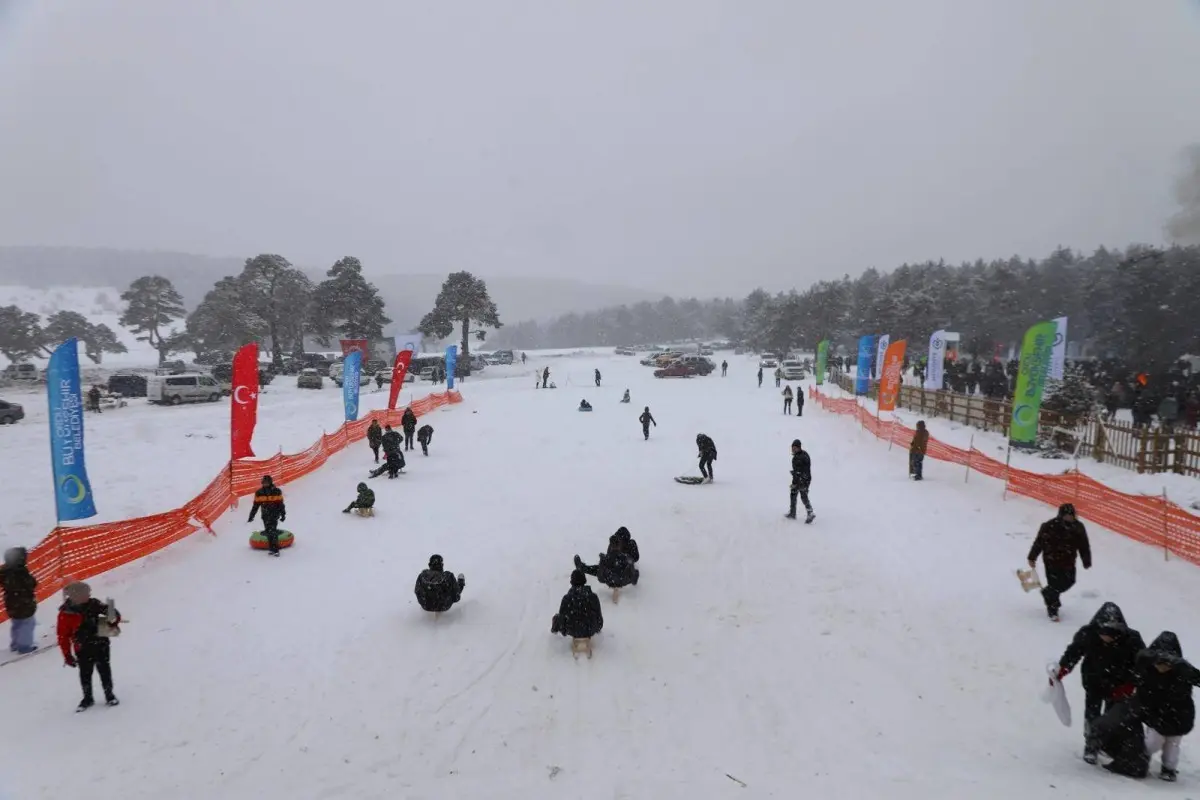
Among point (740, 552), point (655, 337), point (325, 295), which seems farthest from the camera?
point (655, 337)

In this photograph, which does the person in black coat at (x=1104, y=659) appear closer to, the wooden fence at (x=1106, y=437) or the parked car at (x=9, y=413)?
the wooden fence at (x=1106, y=437)

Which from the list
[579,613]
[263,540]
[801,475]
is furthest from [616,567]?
[263,540]

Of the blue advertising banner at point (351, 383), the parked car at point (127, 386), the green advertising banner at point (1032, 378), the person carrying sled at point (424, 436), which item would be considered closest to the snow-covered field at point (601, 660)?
the green advertising banner at point (1032, 378)

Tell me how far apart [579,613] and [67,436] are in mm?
8484

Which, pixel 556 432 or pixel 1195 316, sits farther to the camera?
pixel 1195 316

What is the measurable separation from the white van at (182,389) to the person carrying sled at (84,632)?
33732 millimetres

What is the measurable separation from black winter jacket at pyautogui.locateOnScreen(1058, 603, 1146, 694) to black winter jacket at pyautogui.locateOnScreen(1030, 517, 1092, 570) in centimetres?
274

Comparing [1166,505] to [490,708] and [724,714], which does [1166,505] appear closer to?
[724,714]

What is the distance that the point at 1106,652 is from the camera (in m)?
5.13

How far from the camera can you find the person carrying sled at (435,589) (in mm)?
8406

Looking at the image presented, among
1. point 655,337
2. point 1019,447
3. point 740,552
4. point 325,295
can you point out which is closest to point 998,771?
point 740,552

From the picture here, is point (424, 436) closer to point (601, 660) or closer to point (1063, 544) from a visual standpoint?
point (601, 660)

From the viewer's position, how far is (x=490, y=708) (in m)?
6.59

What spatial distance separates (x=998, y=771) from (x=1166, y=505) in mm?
6878
